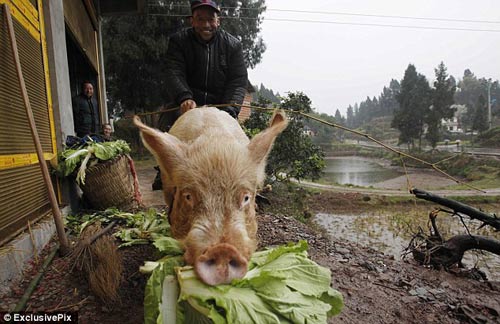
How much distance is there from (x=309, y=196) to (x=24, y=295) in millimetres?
17826

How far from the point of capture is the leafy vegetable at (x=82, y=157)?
193 inches

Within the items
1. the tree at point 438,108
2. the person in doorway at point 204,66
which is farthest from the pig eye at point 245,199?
the tree at point 438,108

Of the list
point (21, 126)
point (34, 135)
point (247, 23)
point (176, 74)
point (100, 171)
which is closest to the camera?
point (34, 135)

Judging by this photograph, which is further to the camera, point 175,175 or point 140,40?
point 140,40

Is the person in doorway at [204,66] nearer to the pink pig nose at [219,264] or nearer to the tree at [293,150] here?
the pink pig nose at [219,264]

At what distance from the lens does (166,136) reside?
269cm

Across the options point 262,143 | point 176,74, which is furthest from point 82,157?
point 262,143

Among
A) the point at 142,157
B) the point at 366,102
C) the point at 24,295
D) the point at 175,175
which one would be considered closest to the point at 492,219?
the point at 175,175

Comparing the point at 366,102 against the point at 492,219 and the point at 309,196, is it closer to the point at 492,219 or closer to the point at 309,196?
the point at 309,196

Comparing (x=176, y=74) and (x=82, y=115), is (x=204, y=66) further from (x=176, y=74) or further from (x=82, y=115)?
(x=82, y=115)

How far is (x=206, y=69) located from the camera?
196 inches

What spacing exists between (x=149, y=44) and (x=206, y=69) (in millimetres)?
15756

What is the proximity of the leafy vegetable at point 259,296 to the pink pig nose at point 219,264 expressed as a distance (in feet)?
0.17

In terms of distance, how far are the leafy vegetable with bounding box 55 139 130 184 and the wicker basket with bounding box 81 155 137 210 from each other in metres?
0.12
